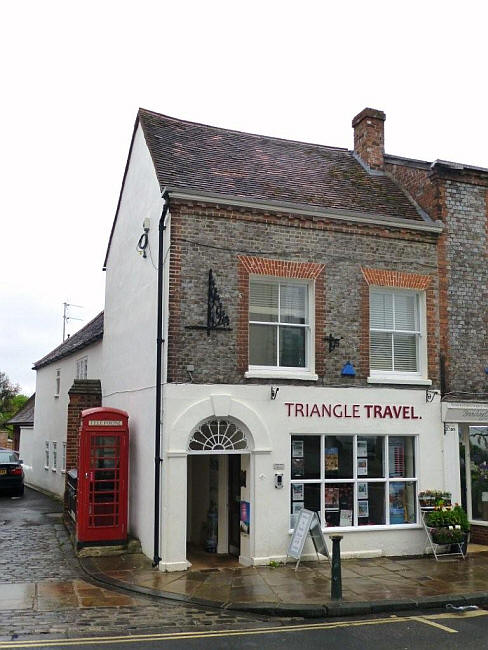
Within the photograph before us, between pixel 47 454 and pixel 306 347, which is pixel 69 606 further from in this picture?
pixel 47 454

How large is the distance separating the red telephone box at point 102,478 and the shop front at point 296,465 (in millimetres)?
1526

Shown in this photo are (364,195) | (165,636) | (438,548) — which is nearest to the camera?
(165,636)

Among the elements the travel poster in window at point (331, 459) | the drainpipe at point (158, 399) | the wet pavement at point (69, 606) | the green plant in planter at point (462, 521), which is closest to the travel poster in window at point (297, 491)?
the travel poster in window at point (331, 459)

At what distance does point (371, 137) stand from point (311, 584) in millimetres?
11134

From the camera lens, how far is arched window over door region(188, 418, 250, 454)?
40.3 feet

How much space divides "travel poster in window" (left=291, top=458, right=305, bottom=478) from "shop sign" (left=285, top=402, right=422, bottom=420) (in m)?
0.86

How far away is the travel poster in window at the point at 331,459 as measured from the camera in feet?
42.4

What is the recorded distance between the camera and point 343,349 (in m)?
13.2

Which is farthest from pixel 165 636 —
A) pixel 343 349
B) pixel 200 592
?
pixel 343 349

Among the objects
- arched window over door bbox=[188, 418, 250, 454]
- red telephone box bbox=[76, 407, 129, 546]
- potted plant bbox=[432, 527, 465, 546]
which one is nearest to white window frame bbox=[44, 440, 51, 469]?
red telephone box bbox=[76, 407, 129, 546]

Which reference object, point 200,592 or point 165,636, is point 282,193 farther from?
point 165,636

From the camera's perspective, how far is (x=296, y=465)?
1272cm

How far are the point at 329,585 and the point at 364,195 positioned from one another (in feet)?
27.7

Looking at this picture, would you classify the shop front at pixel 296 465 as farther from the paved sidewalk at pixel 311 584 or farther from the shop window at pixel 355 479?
the paved sidewalk at pixel 311 584
